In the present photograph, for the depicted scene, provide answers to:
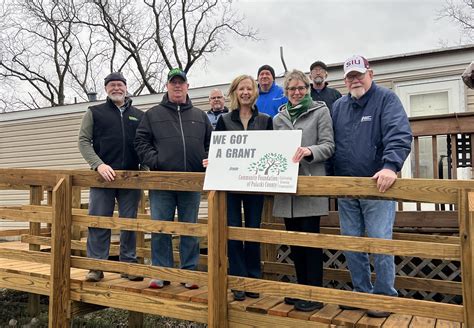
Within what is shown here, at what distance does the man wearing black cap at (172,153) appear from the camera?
3.60 meters

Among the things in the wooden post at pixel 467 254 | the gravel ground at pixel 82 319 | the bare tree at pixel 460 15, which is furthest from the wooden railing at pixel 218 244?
the bare tree at pixel 460 15

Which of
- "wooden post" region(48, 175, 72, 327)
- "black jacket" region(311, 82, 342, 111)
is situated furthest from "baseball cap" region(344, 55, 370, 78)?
"wooden post" region(48, 175, 72, 327)

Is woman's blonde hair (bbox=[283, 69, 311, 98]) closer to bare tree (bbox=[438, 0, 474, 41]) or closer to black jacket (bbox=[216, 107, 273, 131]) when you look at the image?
black jacket (bbox=[216, 107, 273, 131])

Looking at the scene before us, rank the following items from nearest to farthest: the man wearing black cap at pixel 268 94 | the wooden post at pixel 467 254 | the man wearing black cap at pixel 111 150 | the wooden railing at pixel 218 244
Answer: the wooden post at pixel 467 254
the wooden railing at pixel 218 244
the man wearing black cap at pixel 111 150
the man wearing black cap at pixel 268 94

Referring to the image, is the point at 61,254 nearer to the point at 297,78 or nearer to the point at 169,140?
the point at 169,140

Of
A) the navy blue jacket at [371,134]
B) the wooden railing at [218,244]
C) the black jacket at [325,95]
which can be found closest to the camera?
the wooden railing at [218,244]

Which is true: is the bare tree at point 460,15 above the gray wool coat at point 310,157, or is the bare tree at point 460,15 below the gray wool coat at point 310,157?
above

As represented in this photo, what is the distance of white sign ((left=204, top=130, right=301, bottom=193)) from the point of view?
9.71 ft

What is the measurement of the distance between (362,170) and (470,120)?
2043mm

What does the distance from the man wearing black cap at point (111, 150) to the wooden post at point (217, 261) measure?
1.07 m

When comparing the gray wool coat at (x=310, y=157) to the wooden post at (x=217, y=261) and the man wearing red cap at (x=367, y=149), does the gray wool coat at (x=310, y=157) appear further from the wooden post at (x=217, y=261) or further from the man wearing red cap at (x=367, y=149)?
the wooden post at (x=217, y=261)

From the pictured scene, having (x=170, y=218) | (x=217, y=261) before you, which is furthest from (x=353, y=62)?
(x=170, y=218)

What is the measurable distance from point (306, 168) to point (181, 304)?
1.40 metres

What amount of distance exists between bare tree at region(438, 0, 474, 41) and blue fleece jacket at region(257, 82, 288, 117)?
18362mm
